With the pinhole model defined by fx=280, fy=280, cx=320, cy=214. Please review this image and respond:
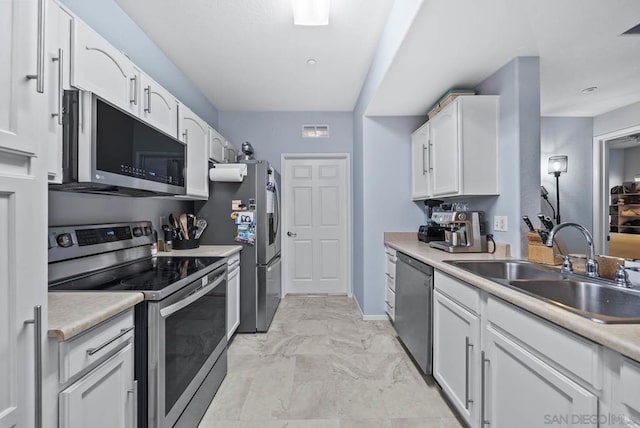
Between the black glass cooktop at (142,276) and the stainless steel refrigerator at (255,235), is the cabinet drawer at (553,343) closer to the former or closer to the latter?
the black glass cooktop at (142,276)

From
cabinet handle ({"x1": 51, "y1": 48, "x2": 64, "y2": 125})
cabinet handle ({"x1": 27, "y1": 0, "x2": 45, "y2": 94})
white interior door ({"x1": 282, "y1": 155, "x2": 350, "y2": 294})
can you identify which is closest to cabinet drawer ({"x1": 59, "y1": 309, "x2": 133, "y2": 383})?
cabinet handle ({"x1": 27, "y1": 0, "x2": 45, "y2": 94})

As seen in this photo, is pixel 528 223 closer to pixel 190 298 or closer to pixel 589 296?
pixel 589 296

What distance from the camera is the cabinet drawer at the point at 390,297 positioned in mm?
2852

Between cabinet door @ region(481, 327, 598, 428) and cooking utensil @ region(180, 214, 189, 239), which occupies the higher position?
cooking utensil @ region(180, 214, 189, 239)

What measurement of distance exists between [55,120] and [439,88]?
2623 millimetres

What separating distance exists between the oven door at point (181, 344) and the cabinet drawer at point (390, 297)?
1702 mm

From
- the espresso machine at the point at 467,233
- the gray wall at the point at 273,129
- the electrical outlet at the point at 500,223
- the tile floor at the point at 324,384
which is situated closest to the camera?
the tile floor at the point at 324,384

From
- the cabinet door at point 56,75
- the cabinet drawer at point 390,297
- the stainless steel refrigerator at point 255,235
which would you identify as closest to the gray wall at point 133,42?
the cabinet door at point 56,75

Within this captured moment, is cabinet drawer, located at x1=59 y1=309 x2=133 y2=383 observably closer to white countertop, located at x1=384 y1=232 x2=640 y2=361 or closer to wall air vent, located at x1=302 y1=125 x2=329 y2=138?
white countertop, located at x1=384 y1=232 x2=640 y2=361

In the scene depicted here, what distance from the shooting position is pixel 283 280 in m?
4.05

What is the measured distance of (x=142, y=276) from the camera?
5.03ft

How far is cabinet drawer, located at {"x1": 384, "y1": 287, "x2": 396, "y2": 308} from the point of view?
285 centimetres

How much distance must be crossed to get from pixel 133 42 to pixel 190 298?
1.99 meters

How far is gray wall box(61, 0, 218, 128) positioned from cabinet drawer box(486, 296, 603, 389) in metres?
2.70
